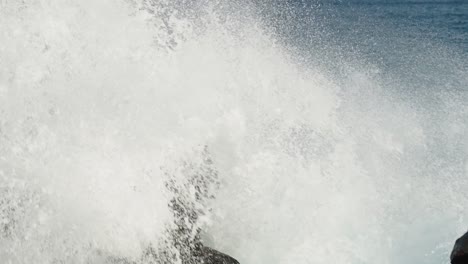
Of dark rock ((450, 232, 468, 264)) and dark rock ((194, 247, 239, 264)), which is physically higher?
dark rock ((450, 232, 468, 264))

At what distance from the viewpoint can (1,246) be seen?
5805 mm

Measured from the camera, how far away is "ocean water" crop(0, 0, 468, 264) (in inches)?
253

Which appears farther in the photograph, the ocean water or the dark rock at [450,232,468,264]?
the ocean water

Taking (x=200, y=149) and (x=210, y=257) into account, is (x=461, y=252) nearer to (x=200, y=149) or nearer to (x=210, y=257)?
(x=210, y=257)

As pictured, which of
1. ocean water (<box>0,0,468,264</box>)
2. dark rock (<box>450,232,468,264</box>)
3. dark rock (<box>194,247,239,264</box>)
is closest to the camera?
dark rock (<box>450,232,468,264</box>)

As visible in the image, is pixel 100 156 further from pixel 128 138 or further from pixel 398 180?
pixel 398 180

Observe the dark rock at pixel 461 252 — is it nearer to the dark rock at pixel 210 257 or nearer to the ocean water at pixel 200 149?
the ocean water at pixel 200 149

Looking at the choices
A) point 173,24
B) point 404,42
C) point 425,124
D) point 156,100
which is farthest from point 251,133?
point 404,42

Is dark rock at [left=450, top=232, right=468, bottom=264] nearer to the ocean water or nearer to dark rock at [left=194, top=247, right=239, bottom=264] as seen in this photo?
the ocean water

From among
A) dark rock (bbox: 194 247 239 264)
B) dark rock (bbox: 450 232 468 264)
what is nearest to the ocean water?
dark rock (bbox: 194 247 239 264)

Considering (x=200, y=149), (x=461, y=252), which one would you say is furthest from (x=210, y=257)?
(x=461, y=252)

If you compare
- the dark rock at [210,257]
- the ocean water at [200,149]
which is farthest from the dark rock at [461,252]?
the dark rock at [210,257]

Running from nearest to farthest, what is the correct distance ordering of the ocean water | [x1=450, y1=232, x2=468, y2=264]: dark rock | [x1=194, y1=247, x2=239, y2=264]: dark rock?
[x1=450, y1=232, x2=468, y2=264]: dark rock < the ocean water < [x1=194, y1=247, x2=239, y2=264]: dark rock

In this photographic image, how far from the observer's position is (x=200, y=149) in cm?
847
